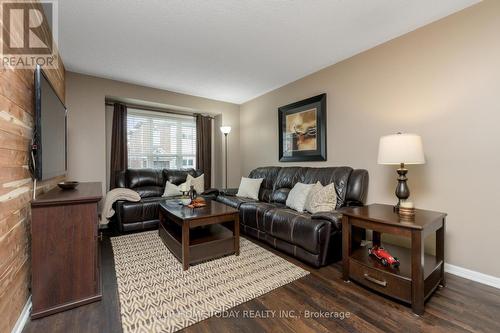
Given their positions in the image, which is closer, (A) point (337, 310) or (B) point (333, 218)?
(A) point (337, 310)

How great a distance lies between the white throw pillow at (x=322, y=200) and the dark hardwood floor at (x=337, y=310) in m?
0.82

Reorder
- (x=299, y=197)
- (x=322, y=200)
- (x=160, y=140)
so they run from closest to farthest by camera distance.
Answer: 1. (x=322, y=200)
2. (x=299, y=197)
3. (x=160, y=140)

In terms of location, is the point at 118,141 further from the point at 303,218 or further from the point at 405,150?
the point at 405,150

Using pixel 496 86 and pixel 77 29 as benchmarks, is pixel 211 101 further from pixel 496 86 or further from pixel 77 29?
pixel 496 86

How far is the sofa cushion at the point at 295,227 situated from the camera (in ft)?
7.27

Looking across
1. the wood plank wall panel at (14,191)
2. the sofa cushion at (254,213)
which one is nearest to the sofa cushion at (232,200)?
the sofa cushion at (254,213)

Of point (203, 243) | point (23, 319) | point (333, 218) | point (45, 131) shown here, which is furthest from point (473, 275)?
point (45, 131)

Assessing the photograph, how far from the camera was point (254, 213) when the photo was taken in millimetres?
2994

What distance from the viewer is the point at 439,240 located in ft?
6.46

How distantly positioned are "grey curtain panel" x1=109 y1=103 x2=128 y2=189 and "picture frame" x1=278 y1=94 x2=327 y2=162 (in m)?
2.91

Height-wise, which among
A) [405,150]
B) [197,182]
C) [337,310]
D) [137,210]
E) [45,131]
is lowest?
[337,310]

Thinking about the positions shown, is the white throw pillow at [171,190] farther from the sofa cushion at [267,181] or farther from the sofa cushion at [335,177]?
the sofa cushion at [335,177]

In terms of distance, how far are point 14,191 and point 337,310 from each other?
2313mm

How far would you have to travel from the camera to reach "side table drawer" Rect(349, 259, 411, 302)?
1.65 metres
